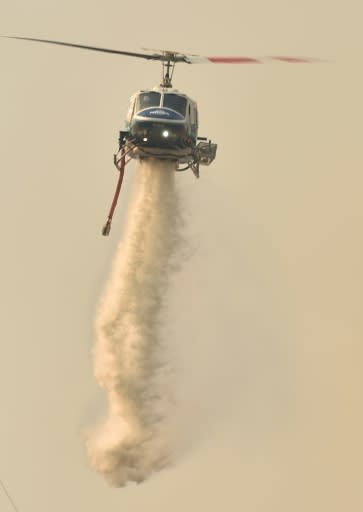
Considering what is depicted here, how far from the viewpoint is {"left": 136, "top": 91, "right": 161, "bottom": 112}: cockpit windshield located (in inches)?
1658

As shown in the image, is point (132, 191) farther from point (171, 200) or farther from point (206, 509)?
point (206, 509)

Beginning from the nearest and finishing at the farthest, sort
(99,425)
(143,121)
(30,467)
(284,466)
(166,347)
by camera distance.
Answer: (143,121) → (166,347) → (99,425) → (284,466) → (30,467)

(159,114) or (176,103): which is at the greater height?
(176,103)

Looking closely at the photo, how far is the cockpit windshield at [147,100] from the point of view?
138ft

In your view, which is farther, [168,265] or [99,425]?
[99,425]

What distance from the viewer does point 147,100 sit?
139ft

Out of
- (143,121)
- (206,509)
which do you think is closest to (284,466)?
(206,509)

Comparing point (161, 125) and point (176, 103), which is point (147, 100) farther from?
point (161, 125)

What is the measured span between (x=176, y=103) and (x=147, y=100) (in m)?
1.03

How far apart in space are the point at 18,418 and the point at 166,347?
5748 cm

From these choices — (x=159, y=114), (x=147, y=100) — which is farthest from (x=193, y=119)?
(x=159, y=114)

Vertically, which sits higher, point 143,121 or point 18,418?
point 18,418

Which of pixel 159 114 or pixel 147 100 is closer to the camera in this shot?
pixel 159 114

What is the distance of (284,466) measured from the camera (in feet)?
343
